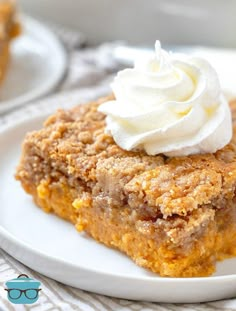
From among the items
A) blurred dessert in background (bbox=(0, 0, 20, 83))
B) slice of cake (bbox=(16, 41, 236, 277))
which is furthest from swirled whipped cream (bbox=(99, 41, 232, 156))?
blurred dessert in background (bbox=(0, 0, 20, 83))

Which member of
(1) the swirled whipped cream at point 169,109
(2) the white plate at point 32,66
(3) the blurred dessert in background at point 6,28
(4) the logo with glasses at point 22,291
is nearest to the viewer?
(4) the logo with glasses at point 22,291

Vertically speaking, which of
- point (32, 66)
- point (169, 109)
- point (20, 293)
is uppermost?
point (169, 109)

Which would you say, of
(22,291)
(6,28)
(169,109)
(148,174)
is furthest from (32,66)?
(22,291)

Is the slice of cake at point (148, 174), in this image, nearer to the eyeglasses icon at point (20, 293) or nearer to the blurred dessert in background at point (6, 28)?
the eyeglasses icon at point (20, 293)

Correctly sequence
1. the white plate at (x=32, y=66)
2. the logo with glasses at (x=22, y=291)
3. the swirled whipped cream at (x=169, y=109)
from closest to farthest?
the logo with glasses at (x=22, y=291) → the swirled whipped cream at (x=169, y=109) → the white plate at (x=32, y=66)

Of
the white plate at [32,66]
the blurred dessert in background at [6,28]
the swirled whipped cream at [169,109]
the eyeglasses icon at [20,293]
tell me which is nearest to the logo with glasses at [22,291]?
the eyeglasses icon at [20,293]

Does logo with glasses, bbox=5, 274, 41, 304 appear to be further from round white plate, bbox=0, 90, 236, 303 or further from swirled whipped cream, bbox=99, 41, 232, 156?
swirled whipped cream, bbox=99, 41, 232, 156

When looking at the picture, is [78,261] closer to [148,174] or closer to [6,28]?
[148,174]
